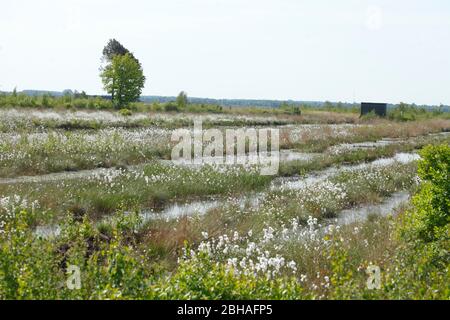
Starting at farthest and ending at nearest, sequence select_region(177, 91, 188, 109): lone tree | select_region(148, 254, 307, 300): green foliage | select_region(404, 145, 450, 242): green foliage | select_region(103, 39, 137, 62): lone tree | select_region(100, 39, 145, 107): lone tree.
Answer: select_region(103, 39, 137, 62): lone tree < select_region(177, 91, 188, 109): lone tree < select_region(100, 39, 145, 107): lone tree < select_region(404, 145, 450, 242): green foliage < select_region(148, 254, 307, 300): green foliage

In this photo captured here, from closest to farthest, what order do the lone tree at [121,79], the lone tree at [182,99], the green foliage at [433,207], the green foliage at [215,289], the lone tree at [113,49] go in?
the green foliage at [215,289] < the green foliage at [433,207] < the lone tree at [121,79] < the lone tree at [182,99] < the lone tree at [113,49]

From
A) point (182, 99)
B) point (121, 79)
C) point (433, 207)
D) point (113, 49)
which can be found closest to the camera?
point (433, 207)

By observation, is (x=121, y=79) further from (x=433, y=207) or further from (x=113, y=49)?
(x=433, y=207)

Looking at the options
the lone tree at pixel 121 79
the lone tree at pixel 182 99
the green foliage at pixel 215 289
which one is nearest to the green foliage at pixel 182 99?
the lone tree at pixel 182 99

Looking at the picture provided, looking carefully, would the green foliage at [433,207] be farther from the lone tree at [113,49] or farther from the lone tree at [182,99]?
the lone tree at [113,49]

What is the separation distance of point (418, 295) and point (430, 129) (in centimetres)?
4127

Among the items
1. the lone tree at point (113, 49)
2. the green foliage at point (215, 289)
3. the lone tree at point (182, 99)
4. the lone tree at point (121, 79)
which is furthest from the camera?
the lone tree at point (113, 49)

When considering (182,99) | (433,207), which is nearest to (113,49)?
(182,99)

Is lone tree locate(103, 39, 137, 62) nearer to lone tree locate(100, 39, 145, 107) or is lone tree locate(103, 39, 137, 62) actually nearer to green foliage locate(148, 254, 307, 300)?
lone tree locate(100, 39, 145, 107)

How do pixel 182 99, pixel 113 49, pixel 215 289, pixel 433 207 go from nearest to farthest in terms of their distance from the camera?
1. pixel 215 289
2. pixel 433 207
3. pixel 182 99
4. pixel 113 49

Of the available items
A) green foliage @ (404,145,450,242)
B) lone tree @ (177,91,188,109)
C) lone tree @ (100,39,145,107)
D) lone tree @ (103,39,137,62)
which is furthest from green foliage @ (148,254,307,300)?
lone tree @ (103,39,137,62)

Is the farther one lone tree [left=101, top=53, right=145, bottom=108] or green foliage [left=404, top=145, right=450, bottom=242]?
→ lone tree [left=101, top=53, right=145, bottom=108]

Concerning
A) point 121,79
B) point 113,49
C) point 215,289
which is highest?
point 113,49
